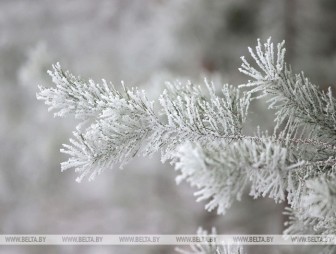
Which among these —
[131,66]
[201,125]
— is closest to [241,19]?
[131,66]

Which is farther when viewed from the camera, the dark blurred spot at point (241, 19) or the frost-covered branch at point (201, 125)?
the dark blurred spot at point (241, 19)

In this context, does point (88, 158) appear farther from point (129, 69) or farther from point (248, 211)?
point (129, 69)

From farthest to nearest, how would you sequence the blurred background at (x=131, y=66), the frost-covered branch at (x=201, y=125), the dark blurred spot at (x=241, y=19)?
the dark blurred spot at (x=241, y=19), the blurred background at (x=131, y=66), the frost-covered branch at (x=201, y=125)

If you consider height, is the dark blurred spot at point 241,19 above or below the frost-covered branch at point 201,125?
above

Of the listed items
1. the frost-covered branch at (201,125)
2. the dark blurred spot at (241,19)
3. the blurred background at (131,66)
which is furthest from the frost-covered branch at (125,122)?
the dark blurred spot at (241,19)

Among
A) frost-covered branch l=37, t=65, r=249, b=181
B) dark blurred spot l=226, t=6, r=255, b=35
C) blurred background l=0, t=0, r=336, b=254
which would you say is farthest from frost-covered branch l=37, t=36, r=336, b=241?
dark blurred spot l=226, t=6, r=255, b=35

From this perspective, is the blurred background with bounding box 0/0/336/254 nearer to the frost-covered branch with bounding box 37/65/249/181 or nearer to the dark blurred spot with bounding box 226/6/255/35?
the dark blurred spot with bounding box 226/6/255/35

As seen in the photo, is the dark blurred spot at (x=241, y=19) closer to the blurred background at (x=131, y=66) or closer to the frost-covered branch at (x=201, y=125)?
the blurred background at (x=131, y=66)

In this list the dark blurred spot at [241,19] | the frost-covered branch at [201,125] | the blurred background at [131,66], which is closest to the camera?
the frost-covered branch at [201,125]
